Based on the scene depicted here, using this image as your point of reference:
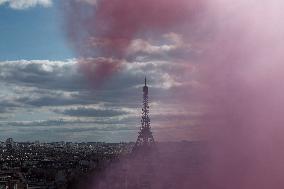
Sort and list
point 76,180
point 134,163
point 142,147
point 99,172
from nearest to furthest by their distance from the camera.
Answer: point 76,180
point 99,172
point 134,163
point 142,147

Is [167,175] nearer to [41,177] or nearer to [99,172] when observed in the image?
[99,172]

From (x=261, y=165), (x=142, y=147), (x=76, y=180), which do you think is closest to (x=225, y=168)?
(x=261, y=165)

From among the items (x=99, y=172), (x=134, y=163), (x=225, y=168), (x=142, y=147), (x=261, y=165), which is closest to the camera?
(x=261, y=165)

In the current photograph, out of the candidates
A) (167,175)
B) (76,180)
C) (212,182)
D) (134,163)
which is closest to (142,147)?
(134,163)

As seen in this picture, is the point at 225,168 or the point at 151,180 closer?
the point at 225,168

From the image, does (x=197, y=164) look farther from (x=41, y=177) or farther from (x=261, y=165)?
(x=41, y=177)

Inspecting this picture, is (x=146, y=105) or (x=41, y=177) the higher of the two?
(x=146, y=105)

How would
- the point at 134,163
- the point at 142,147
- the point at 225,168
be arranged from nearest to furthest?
the point at 225,168 → the point at 134,163 → the point at 142,147

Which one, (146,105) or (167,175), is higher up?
(146,105)

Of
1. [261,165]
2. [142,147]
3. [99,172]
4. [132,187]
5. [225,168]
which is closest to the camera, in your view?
[261,165]
